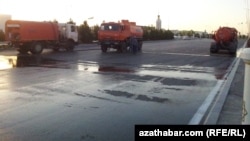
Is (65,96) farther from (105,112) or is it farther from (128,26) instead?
(128,26)

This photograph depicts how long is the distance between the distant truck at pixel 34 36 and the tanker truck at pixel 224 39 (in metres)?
13.9

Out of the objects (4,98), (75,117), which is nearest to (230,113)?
(75,117)

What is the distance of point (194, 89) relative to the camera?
1325cm

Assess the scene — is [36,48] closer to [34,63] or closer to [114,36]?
[114,36]

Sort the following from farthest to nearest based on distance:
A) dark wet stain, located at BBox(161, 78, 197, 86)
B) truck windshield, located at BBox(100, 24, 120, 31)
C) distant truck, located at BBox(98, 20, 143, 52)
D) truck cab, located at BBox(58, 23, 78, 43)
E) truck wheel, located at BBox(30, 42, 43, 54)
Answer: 1. truck cab, located at BBox(58, 23, 78, 43)
2. truck windshield, located at BBox(100, 24, 120, 31)
3. distant truck, located at BBox(98, 20, 143, 52)
4. truck wheel, located at BBox(30, 42, 43, 54)
5. dark wet stain, located at BBox(161, 78, 197, 86)

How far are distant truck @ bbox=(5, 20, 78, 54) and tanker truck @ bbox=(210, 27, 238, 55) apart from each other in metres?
13.9

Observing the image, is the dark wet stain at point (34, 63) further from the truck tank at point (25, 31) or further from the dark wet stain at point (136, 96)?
the dark wet stain at point (136, 96)

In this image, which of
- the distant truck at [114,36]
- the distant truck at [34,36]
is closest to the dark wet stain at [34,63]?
the distant truck at [34,36]

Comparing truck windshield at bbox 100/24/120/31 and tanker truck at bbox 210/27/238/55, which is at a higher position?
truck windshield at bbox 100/24/120/31

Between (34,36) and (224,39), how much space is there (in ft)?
57.3

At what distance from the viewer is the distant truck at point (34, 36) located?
32.1m

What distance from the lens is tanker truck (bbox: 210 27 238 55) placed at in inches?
1492

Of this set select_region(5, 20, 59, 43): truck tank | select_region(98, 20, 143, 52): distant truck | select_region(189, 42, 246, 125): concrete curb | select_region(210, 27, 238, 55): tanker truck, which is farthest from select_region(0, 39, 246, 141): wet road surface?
select_region(210, 27, 238, 55): tanker truck

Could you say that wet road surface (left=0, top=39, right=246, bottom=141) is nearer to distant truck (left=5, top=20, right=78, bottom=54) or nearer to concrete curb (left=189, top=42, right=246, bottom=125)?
concrete curb (left=189, top=42, right=246, bottom=125)
